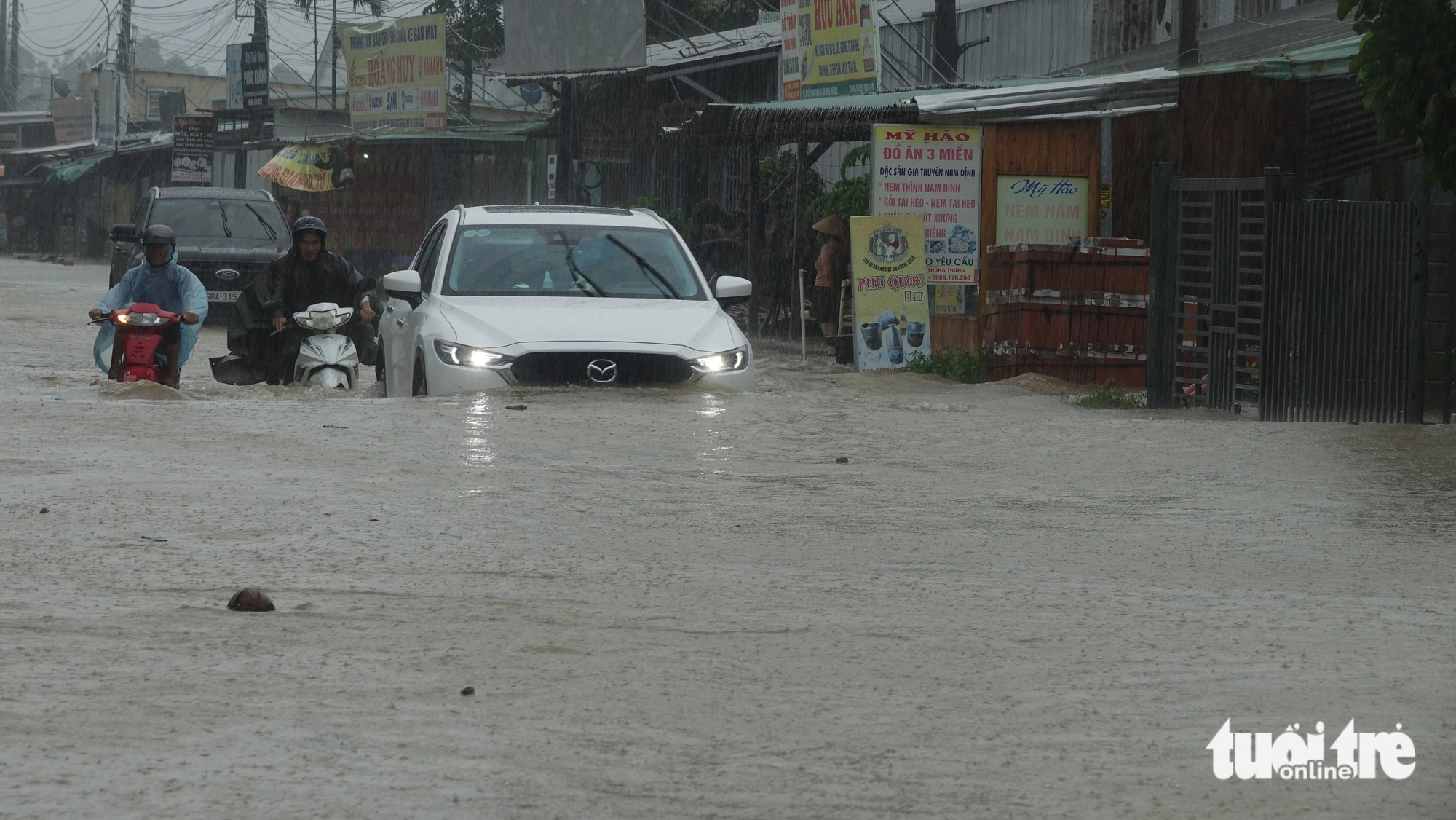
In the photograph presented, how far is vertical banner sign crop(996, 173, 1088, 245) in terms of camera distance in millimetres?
17109

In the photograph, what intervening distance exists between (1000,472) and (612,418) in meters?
2.21

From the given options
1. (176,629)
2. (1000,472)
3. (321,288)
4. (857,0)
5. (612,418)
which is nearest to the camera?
(176,629)

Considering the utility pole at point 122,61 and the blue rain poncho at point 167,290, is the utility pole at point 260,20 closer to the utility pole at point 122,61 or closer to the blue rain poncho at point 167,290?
the utility pole at point 122,61

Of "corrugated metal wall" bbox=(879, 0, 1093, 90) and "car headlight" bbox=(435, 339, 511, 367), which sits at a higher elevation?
"corrugated metal wall" bbox=(879, 0, 1093, 90)

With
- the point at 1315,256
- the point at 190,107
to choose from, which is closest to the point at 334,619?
the point at 1315,256

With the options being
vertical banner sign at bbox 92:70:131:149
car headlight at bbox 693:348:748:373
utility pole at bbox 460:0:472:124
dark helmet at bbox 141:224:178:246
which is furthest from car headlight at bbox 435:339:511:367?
vertical banner sign at bbox 92:70:131:149

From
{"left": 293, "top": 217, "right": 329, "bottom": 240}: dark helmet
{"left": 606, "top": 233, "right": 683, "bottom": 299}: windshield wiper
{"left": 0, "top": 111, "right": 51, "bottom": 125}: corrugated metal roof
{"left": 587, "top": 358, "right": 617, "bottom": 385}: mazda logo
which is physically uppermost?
{"left": 0, "top": 111, "right": 51, "bottom": 125}: corrugated metal roof

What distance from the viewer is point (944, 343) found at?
58.5 ft

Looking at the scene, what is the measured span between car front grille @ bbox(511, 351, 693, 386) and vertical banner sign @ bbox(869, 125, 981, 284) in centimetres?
686

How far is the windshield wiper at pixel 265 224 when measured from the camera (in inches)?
870

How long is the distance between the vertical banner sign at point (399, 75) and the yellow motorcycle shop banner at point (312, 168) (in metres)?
1.07

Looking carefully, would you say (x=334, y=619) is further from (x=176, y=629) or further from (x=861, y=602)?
(x=861, y=602)

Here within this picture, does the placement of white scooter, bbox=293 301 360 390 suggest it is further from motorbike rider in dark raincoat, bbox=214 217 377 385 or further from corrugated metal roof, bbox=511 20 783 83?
corrugated metal roof, bbox=511 20 783 83

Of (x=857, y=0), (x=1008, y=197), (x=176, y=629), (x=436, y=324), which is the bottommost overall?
(x=176, y=629)
